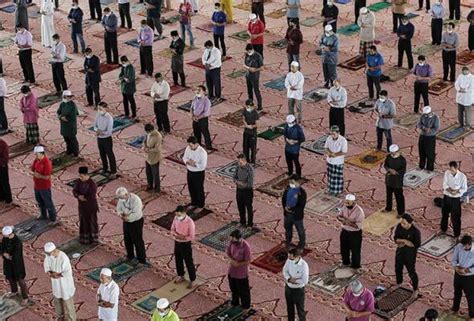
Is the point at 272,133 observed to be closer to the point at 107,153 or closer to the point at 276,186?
the point at 276,186

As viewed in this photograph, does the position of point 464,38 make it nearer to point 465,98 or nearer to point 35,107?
point 465,98

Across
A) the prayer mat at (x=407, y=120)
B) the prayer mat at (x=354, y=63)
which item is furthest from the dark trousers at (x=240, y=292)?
the prayer mat at (x=354, y=63)

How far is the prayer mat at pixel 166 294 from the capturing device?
17.7 meters

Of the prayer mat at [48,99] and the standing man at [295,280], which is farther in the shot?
the prayer mat at [48,99]

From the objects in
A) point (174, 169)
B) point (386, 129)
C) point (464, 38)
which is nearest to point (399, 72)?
point (464, 38)

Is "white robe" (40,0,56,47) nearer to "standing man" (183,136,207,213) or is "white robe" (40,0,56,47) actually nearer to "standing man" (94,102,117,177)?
"standing man" (94,102,117,177)

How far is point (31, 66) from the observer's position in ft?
86.9

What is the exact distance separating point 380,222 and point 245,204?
7.70 feet

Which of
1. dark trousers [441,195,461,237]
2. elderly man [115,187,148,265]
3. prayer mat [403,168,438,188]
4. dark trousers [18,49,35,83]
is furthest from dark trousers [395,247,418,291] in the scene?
dark trousers [18,49,35,83]

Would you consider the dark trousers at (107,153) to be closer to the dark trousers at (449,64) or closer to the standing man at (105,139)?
the standing man at (105,139)

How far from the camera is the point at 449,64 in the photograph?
25.3m

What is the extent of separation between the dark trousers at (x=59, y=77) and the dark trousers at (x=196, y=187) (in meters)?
6.37

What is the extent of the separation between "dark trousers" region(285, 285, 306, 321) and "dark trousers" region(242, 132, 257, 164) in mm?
5682

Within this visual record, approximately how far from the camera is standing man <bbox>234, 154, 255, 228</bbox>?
1914 cm
